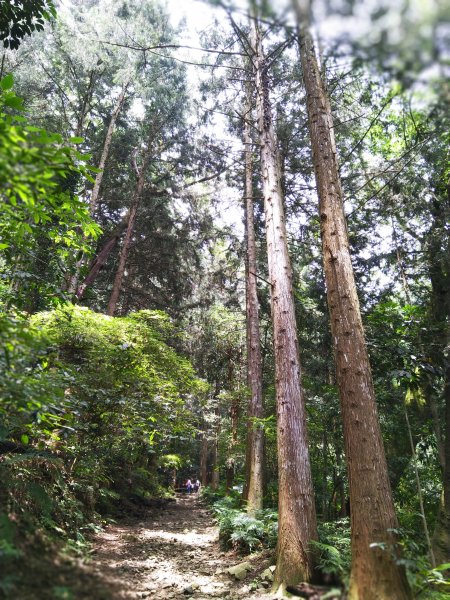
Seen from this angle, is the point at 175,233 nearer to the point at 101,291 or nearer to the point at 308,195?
the point at 101,291

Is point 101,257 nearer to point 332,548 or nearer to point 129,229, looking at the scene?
point 129,229

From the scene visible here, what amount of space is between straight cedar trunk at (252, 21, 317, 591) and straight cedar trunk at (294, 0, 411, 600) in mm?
1212

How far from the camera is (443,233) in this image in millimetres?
8945

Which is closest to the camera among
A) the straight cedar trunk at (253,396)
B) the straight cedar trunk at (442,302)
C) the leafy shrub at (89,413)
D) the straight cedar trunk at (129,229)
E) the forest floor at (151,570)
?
the forest floor at (151,570)

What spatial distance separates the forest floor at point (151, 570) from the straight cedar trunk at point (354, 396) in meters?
1.62

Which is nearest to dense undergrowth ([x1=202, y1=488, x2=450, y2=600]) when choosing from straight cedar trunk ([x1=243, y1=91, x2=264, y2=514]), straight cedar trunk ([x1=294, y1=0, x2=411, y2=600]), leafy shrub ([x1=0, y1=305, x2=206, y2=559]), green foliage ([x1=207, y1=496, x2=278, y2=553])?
green foliage ([x1=207, y1=496, x2=278, y2=553])

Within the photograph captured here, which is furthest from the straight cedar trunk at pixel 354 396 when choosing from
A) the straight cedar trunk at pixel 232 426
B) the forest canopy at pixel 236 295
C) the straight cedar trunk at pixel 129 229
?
the straight cedar trunk at pixel 232 426

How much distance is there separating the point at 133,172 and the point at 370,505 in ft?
50.5

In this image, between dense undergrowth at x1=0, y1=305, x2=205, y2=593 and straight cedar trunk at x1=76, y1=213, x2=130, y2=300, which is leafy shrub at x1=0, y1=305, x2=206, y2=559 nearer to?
dense undergrowth at x1=0, y1=305, x2=205, y2=593

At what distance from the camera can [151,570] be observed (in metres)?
5.49

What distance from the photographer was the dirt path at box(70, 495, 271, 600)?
159 centimetres

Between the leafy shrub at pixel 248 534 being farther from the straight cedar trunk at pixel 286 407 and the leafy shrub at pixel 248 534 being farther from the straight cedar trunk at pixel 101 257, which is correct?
the straight cedar trunk at pixel 101 257

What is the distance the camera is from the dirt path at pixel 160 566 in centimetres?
159

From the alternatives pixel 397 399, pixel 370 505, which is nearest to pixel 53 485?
pixel 370 505
